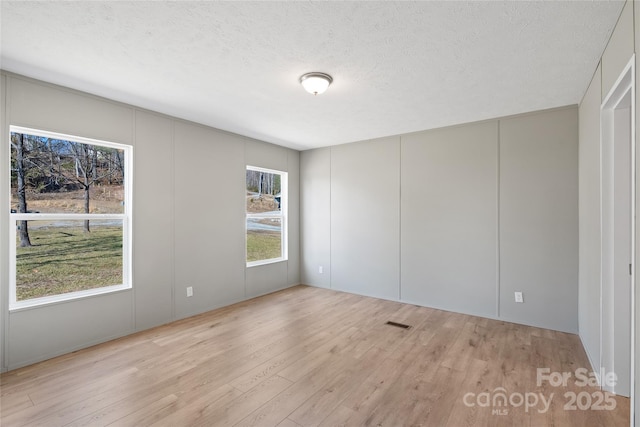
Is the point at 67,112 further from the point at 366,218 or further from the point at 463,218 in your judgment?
the point at 463,218

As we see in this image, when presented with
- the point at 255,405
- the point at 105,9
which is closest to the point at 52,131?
the point at 105,9

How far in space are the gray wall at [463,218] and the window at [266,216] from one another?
0.69 metres

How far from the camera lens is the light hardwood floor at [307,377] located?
2.01 m

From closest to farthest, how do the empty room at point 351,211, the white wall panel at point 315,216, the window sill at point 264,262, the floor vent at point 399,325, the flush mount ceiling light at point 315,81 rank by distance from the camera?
the empty room at point 351,211 < the flush mount ceiling light at point 315,81 < the floor vent at point 399,325 < the window sill at point 264,262 < the white wall panel at point 315,216

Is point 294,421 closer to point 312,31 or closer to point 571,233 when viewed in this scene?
point 312,31

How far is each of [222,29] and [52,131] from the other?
83.4 inches

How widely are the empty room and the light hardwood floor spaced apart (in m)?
0.02

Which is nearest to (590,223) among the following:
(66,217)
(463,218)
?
(463,218)

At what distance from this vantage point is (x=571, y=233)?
11.1 feet

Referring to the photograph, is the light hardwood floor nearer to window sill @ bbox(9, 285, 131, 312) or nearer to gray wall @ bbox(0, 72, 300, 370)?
gray wall @ bbox(0, 72, 300, 370)

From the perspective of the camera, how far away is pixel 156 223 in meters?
3.60

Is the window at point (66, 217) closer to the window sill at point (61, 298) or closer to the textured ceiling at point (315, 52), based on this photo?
the window sill at point (61, 298)

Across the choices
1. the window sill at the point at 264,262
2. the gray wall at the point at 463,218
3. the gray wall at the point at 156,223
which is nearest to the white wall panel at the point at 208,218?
the gray wall at the point at 156,223

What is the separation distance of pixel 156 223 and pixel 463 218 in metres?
3.98
